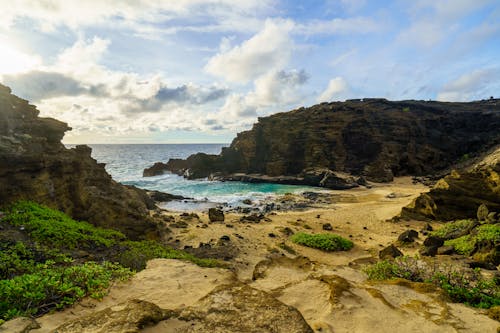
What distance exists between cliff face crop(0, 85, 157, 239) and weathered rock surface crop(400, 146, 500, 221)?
19902mm

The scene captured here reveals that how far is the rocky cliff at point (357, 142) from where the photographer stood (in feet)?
187

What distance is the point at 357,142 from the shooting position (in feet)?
197

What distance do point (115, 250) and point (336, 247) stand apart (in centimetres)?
1148

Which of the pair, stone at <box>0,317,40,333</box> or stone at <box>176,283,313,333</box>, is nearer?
stone at <box>0,317,40,333</box>

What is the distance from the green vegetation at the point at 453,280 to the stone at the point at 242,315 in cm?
425

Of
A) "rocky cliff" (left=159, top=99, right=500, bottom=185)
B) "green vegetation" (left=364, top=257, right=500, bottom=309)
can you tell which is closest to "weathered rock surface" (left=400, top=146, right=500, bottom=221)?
"green vegetation" (left=364, top=257, right=500, bottom=309)

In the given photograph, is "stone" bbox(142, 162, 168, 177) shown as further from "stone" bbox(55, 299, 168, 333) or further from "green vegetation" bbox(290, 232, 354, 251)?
"stone" bbox(55, 299, 168, 333)

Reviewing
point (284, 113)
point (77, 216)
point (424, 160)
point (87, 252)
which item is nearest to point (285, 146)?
point (284, 113)

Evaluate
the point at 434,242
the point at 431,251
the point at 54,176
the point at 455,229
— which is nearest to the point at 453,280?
the point at 431,251

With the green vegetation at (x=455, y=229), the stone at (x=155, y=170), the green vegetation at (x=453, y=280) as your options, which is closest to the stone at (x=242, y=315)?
the green vegetation at (x=453, y=280)

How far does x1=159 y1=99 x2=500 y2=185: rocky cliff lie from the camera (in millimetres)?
57094

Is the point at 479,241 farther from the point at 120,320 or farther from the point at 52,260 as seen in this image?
the point at 52,260

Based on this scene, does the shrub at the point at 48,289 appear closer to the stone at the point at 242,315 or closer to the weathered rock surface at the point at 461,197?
the stone at the point at 242,315

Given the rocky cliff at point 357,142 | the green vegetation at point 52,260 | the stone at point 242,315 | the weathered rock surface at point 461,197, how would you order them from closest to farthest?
the stone at point 242,315
the green vegetation at point 52,260
the weathered rock surface at point 461,197
the rocky cliff at point 357,142
